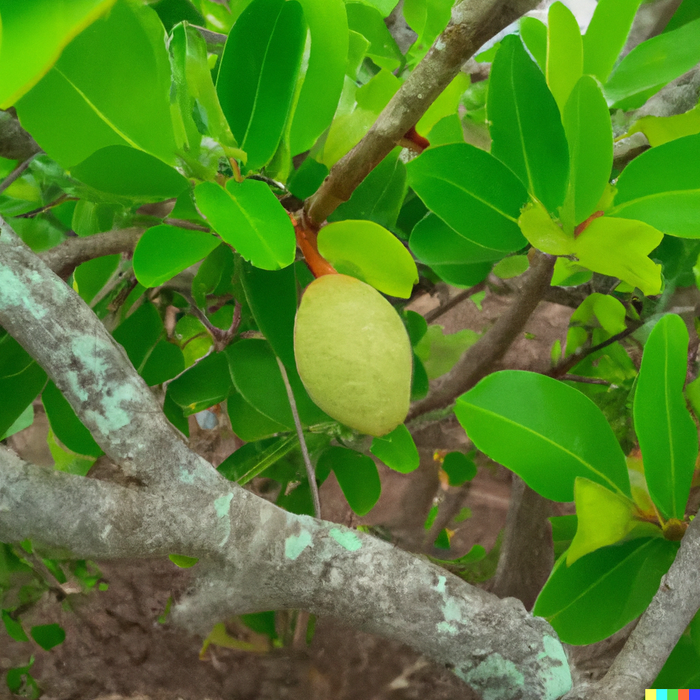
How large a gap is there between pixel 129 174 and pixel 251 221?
0.30 feet

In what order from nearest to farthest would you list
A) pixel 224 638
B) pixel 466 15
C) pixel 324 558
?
1. pixel 466 15
2. pixel 324 558
3. pixel 224 638

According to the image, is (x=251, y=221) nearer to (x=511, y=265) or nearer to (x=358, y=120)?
(x=358, y=120)

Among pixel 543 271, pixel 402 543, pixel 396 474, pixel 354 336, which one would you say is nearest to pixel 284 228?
pixel 354 336

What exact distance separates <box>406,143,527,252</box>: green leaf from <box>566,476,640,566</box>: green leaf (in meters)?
0.18

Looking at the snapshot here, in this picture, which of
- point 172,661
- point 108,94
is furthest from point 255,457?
point 172,661

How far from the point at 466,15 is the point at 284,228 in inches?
6.2

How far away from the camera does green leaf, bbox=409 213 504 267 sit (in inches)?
18.7

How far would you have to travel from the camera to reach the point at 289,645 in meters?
0.91

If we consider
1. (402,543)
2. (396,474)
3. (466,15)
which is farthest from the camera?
(396,474)

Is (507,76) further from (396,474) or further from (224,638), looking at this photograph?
(396,474)

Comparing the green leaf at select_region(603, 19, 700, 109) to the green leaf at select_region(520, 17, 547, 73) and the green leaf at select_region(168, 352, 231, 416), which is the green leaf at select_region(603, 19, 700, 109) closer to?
the green leaf at select_region(520, 17, 547, 73)

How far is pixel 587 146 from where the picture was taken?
352 mm

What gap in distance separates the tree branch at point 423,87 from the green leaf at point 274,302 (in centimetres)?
7

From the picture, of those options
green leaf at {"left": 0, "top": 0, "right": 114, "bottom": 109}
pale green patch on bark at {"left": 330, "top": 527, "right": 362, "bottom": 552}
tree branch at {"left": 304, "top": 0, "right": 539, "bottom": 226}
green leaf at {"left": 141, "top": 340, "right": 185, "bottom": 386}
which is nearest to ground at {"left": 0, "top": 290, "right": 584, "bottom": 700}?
green leaf at {"left": 141, "top": 340, "right": 185, "bottom": 386}
